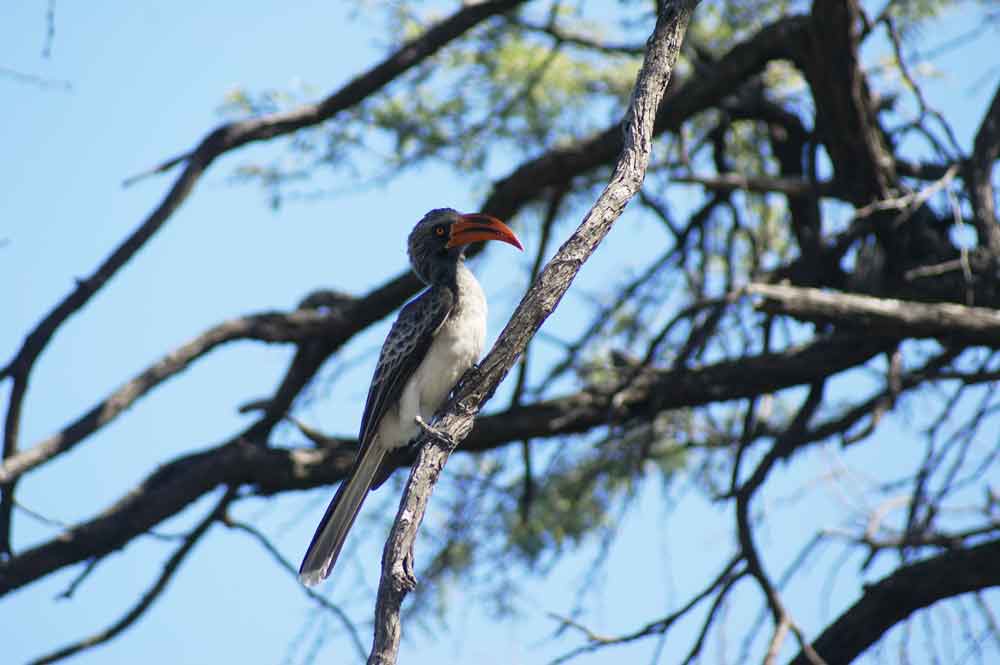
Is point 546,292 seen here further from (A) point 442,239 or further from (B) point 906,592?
(B) point 906,592

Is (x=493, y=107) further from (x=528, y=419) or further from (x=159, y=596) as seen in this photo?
(x=159, y=596)

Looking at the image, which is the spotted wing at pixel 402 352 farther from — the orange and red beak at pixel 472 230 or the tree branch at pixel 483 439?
the tree branch at pixel 483 439

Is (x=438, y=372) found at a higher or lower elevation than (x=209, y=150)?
lower

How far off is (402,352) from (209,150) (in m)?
1.91

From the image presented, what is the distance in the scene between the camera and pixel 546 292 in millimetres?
3275

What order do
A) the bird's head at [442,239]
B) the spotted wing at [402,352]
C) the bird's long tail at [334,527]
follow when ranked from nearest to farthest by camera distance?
the bird's long tail at [334,527] → the spotted wing at [402,352] → the bird's head at [442,239]

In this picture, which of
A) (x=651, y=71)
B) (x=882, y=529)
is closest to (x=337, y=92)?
(x=651, y=71)

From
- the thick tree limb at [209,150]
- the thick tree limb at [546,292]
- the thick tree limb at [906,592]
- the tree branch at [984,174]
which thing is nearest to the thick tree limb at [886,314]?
the tree branch at [984,174]

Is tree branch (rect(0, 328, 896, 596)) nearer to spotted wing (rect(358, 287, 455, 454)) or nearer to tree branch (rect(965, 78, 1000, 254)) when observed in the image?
tree branch (rect(965, 78, 1000, 254))

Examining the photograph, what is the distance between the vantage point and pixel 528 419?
5.95 metres

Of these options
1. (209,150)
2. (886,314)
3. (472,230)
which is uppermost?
(209,150)

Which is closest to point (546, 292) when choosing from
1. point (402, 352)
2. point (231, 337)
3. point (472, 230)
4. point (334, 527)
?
point (334, 527)

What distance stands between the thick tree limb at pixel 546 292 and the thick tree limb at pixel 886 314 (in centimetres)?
162

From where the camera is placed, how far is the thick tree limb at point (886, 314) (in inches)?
192
